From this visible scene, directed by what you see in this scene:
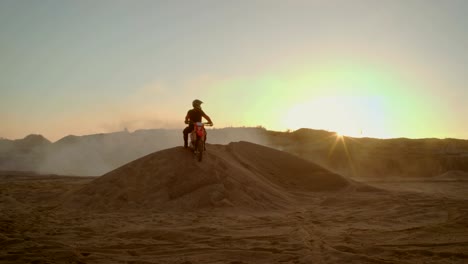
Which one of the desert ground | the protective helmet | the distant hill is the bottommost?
the desert ground

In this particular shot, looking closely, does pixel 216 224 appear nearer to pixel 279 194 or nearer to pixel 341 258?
pixel 341 258

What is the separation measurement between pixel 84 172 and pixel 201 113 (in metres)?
21.1

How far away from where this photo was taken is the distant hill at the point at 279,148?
1064 inches

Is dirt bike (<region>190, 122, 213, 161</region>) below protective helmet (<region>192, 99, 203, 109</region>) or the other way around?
below

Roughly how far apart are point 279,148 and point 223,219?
24.8 m

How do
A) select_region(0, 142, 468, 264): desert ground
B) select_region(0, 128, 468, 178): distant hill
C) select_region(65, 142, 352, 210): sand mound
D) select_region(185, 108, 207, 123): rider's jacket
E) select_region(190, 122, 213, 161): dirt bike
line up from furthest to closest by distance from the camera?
select_region(0, 128, 468, 178): distant hill
select_region(185, 108, 207, 123): rider's jacket
select_region(190, 122, 213, 161): dirt bike
select_region(65, 142, 352, 210): sand mound
select_region(0, 142, 468, 264): desert ground

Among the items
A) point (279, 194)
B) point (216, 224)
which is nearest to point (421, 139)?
point (279, 194)

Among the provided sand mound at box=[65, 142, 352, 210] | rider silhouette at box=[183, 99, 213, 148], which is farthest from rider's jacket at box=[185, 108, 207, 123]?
sand mound at box=[65, 142, 352, 210]

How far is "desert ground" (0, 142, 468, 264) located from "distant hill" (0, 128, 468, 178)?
15.4m

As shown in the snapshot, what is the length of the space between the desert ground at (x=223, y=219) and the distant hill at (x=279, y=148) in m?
15.4

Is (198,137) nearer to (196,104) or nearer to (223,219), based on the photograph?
(196,104)

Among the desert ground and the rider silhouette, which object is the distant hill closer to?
the desert ground

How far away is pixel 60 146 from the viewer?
36250mm

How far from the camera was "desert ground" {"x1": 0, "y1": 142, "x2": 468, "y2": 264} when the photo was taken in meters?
4.62
